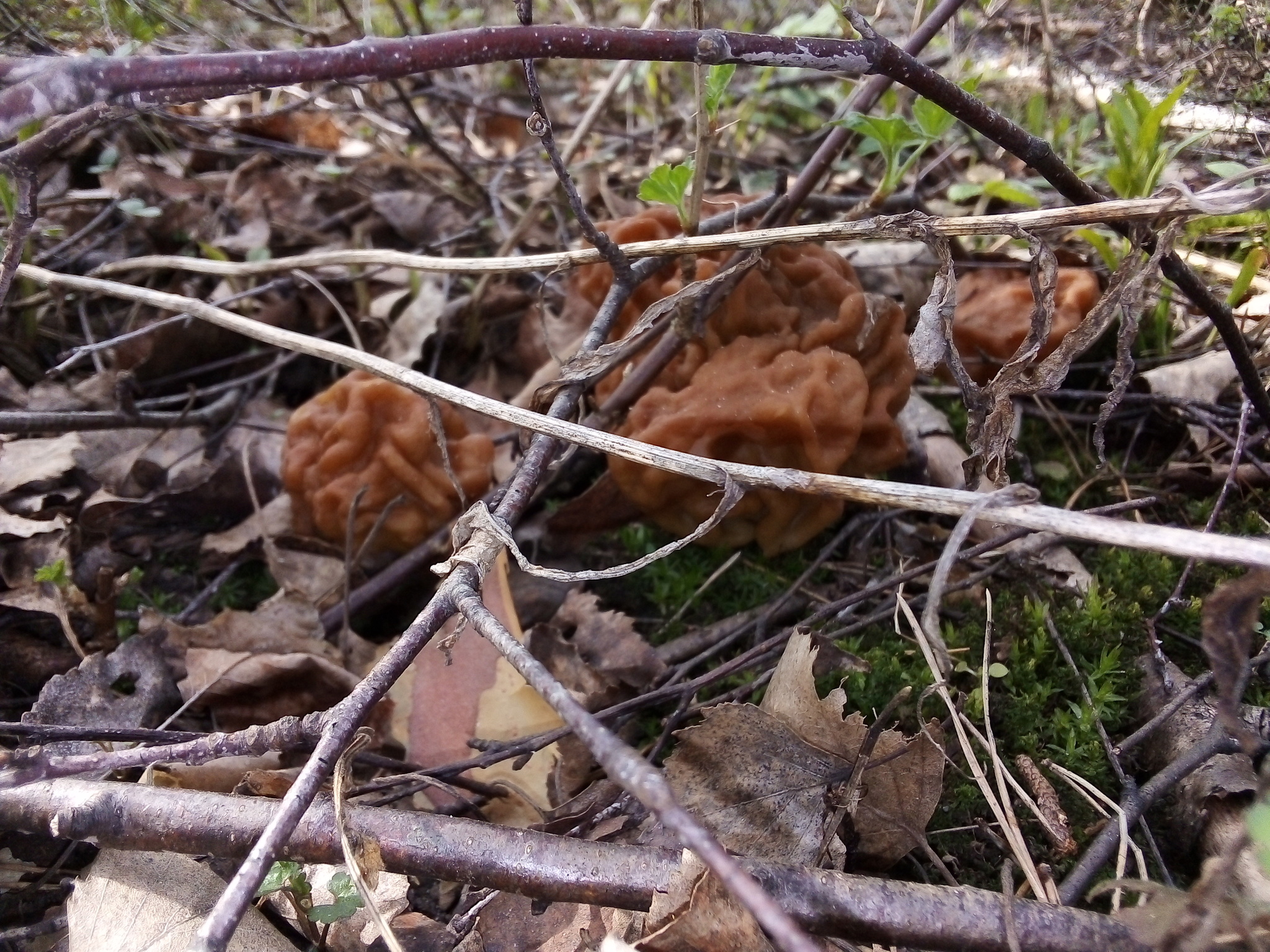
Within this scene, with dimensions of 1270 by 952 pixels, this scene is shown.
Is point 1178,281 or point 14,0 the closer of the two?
point 1178,281

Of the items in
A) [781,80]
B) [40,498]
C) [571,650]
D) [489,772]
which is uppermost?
[781,80]

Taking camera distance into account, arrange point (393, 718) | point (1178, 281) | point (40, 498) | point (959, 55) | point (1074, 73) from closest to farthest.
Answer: point (1178, 281), point (393, 718), point (40, 498), point (1074, 73), point (959, 55)

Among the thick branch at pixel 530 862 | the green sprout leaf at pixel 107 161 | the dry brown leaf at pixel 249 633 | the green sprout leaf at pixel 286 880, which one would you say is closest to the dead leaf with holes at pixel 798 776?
the thick branch at pixel 530 862

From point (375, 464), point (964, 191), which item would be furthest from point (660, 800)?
point (964, 191)

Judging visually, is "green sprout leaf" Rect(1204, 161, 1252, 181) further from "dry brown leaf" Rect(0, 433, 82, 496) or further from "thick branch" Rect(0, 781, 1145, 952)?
"dry brown leaf" Rect(0, 433, 82, 496)

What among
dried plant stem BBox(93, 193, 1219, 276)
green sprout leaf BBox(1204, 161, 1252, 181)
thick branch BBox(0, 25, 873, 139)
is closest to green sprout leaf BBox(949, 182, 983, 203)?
green sprout leaf BBox(1204, 161, 1252, 181)

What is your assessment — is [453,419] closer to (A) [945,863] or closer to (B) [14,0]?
(A) [945,863]

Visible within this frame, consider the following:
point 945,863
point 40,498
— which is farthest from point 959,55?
point 40,498
